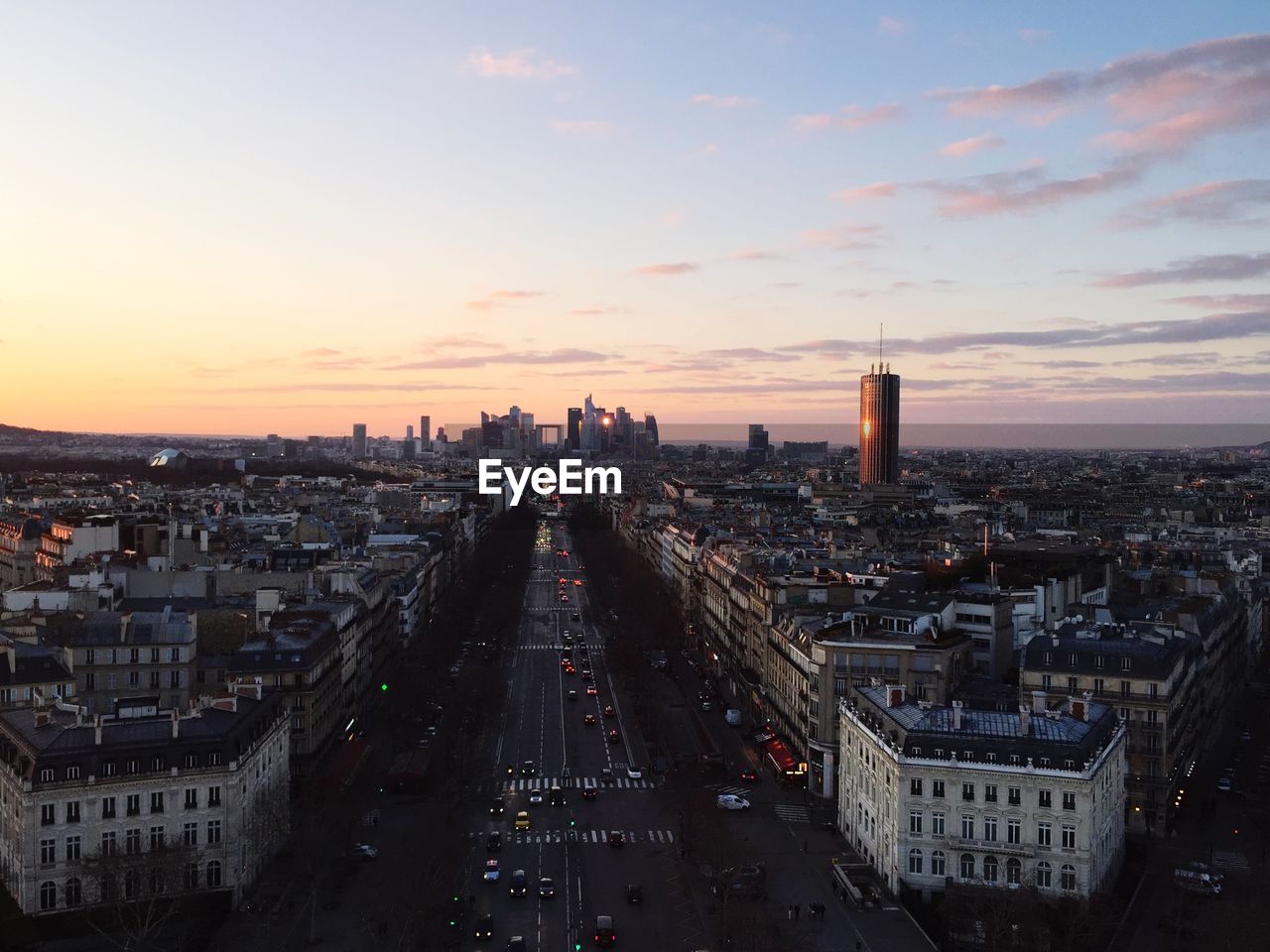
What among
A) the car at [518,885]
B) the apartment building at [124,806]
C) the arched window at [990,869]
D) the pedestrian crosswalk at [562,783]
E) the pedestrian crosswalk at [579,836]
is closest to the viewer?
the apartment building at [124,806]

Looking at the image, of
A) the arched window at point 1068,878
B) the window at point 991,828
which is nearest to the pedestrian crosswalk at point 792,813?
the window at point 991,828

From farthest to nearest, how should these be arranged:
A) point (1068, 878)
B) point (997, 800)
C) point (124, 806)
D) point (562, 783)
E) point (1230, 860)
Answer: point (562, 783) < point (1230, 860) < point (997, 800) < point (1068, 878) < point (124, 806)

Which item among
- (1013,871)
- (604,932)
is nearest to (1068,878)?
(1013,871)

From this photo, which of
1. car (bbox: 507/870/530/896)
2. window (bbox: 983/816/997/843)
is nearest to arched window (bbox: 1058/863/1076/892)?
window (bbox: 983/816/997/843)

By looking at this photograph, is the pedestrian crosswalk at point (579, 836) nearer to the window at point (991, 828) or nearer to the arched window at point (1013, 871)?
the window at point (991, 828)

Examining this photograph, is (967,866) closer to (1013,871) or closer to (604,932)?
(1013,871)

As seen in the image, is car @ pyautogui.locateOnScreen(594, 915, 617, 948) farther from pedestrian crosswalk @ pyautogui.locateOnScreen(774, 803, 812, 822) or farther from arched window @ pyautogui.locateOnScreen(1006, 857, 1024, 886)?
pedestrian crosswalk @ pyautogui.locateOnScreen(774, 803, 812, 822)

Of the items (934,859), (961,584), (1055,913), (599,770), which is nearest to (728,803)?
(599,770)
